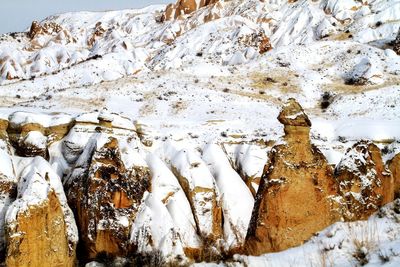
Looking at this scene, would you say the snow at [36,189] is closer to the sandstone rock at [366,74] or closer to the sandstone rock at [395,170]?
the sandstone rock at [395,170]

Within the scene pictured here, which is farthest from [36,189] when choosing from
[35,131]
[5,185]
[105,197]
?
[35,131]

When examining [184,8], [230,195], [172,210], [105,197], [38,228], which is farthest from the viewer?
[184,8]

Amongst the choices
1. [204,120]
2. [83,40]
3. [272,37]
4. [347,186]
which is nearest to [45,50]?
[83,40]

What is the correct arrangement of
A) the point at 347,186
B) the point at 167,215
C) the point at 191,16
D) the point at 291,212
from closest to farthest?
the point at 291,212
the point at 347,186
the point at 167,215
the point at 191,16

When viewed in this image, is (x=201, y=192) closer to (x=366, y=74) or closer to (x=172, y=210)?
(x=172, y=210)

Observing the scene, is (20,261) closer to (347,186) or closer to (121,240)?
(121,240)

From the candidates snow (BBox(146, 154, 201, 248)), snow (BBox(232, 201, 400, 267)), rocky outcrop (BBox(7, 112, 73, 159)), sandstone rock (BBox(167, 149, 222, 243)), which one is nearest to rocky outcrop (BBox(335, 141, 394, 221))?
snow (BBox(232, 201, 400, 267))
